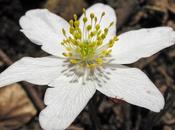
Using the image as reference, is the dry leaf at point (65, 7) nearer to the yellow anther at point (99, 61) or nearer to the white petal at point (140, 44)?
the white petal at point (140, 44)

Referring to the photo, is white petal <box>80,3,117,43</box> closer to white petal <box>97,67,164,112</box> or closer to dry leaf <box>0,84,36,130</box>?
white petal <box>97,67,164,112</box>

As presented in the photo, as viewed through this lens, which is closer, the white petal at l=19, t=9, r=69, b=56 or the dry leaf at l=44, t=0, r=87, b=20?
the white petal at l=19, t=9, r=69, b=56

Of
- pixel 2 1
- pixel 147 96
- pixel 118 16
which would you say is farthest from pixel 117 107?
pixel 2 1

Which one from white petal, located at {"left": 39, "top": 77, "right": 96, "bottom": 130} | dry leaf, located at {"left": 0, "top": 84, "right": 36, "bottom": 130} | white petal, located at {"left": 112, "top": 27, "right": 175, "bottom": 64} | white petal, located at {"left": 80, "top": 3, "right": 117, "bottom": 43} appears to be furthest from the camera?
dry leaf, located at {"left": 0, "top": 84, "right": 36, "bottom": 130}

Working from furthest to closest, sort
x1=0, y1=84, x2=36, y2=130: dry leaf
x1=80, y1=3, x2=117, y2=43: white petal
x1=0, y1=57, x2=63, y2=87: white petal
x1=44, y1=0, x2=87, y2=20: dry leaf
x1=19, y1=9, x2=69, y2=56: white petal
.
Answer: x1=44, y1=0, x2=87, y2=20: dry leaf < x1=0, y1=84, x2=36, y2=130: dry leaf < x1=80, y1=3, x2=117, y2=43: white petal < x1=19, y1=9, x2=69, y2=56: white petal < x1=0, y1=57, x2=63, y2=87: white petal

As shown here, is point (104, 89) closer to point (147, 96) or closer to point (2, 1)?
point (147, 96)

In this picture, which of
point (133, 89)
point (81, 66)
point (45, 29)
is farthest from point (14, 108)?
point (133, 89)

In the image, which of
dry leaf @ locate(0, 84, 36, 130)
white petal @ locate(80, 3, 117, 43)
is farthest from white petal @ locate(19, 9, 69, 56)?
dry leaf @ locate(0, 84, 36, 130)

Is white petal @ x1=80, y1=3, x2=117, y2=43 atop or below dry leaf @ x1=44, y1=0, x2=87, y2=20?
atop

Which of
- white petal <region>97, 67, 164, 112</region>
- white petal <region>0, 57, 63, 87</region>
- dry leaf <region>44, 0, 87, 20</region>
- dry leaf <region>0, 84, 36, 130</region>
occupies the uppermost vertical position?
white petal <region>0, 57, 63, 87</region>
